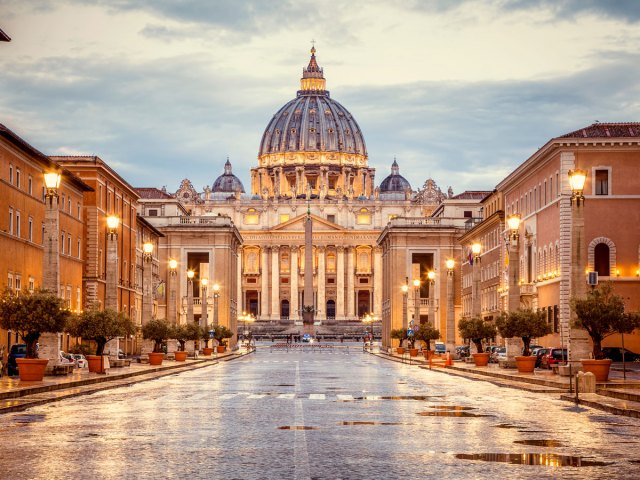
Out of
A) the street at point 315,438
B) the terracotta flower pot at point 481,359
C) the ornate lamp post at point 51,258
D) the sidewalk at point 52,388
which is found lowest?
the street at point 315,438

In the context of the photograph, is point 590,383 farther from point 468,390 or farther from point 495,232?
point 495,232

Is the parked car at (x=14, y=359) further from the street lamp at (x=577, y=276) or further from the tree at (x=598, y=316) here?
the tree at (x=598, y=316)

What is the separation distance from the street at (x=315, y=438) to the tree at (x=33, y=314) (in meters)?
9.88

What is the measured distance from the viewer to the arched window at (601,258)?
236 ft

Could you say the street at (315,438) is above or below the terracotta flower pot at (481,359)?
below

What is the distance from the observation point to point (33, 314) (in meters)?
40.3

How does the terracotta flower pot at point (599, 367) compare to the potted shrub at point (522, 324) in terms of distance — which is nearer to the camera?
the terracotta flower pot at point (599, 367)

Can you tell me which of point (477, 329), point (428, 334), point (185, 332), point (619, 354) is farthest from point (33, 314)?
point (428, 334)

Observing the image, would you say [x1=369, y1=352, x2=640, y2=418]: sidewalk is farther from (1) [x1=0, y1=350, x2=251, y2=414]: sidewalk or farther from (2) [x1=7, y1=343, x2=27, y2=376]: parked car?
(2) [x1=7, y1=343, x2=27, y2=376]: parked car

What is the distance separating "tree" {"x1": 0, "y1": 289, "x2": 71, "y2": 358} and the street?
32.4ft

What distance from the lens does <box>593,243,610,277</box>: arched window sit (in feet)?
236

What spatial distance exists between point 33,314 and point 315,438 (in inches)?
920

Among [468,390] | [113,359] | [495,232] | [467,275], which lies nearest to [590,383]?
[468,390]

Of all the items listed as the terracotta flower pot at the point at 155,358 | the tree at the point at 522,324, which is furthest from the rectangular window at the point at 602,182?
the terracotta flower pot at the point at 155,358
